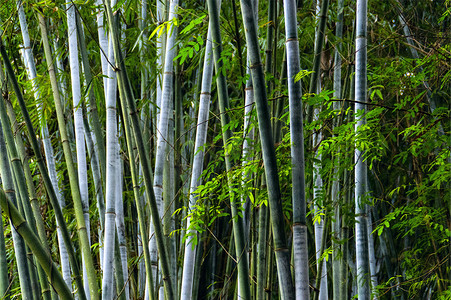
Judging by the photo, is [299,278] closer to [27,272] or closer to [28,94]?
[27,272]

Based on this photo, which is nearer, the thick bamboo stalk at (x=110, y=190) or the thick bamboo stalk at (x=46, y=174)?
the thick bamboo stalk at (x=46, y=174)

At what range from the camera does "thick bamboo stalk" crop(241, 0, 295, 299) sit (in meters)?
1.45

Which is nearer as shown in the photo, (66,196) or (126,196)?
(126,196)

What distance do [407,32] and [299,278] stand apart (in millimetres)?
2838

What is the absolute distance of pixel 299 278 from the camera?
4.70 feet

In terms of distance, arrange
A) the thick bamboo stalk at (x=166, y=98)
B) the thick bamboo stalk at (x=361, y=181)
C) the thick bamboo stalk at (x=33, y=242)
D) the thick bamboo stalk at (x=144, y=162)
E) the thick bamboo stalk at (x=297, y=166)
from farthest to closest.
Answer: the thick bamboo stalk at (x=166, y=98), the thick bamboo stalk at (x=361, y=181), the thick bamboo stalk at (x=144, y=162), the thick bamboo stalk at (x=33, y=242), the thick bamboo stalk at (x=297, y=166)

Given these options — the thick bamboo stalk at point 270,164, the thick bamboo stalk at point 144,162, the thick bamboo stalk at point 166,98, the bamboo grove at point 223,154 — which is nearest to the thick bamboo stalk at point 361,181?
the bamboo grove at point 223,154

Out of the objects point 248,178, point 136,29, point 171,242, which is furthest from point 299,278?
point 136,29

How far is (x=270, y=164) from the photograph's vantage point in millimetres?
1487

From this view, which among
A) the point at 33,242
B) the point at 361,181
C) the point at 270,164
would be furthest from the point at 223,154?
the point at 33,242

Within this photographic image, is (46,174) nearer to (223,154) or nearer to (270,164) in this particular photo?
(223,154)

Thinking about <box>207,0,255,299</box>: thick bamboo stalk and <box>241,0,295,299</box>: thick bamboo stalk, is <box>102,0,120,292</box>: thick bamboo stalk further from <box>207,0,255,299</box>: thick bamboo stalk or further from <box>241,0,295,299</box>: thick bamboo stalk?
<box>241,0,295,299</box>: thick bamboo stalk

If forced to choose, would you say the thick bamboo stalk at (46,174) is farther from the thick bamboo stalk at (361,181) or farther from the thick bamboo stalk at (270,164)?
the thick bamboo stalk at (361,181)

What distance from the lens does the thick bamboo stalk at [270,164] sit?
1.45m
